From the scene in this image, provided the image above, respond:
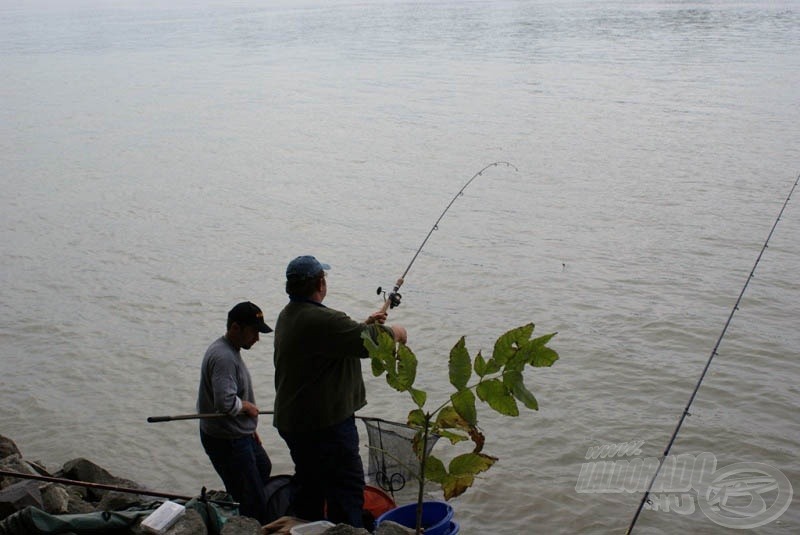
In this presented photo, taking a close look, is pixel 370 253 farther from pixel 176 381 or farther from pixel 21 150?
pixel 21 150

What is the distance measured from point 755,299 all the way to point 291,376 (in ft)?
20.2

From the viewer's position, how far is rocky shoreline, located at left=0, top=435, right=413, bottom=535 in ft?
13.5

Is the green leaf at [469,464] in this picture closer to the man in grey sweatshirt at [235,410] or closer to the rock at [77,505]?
the man in grey sweatshirt at [235,410]

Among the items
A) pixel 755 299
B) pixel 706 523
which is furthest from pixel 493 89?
pixel 706 523

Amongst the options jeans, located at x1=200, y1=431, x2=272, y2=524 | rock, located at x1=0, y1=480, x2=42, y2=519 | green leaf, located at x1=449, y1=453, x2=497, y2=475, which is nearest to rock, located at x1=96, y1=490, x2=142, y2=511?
rock, located at x1=0, y1=480, x2=42, y2=519

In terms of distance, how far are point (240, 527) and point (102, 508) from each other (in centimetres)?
103

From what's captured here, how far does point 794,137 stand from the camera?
1551 cm

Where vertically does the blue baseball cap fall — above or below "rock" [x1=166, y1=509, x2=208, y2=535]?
above

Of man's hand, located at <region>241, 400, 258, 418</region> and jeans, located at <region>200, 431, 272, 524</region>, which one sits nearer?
man's hand, located at <region>241, 400, 258, 418</region>

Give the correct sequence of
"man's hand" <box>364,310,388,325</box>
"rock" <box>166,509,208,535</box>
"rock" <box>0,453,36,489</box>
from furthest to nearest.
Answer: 1. "rock" <box>0,453,36,489</box>
2. "man's hand" <box>364,310,388,325</box>
3. "rock" <box>166,509,208,535</box>

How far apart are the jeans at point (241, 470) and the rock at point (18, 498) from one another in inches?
31.6

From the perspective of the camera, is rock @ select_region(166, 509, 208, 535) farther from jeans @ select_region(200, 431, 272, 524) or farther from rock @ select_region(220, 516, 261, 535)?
jeans @ select_region(200, 431, 272, 524)

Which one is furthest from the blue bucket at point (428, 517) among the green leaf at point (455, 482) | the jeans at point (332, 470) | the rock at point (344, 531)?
the green leaf at point (455, 482)

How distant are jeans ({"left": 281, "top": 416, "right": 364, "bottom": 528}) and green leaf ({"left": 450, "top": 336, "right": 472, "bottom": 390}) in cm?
133
